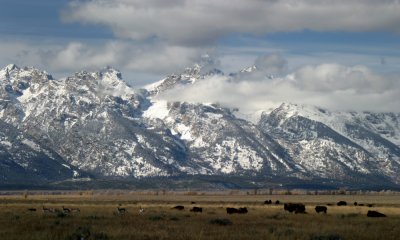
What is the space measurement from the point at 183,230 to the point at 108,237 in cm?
684

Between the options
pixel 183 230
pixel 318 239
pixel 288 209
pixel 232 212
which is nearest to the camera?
pixel 318 239

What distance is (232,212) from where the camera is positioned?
73375 millimetres

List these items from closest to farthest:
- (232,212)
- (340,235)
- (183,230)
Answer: (340,235) < (183,230) < (232,212)

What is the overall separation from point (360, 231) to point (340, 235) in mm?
3825

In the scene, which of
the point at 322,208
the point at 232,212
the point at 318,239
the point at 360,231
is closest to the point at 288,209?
the point at 322,208

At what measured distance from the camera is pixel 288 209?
78688 millimetres

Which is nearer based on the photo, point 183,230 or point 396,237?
point 396,237

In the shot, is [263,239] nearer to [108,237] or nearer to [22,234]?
[108,237]

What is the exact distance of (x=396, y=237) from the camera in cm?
4047

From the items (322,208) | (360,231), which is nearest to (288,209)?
(322,208)

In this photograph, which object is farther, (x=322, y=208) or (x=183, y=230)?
(x=322, y=208)

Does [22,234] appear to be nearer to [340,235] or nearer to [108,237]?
[108,237]

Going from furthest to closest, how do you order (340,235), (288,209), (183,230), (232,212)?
(288,209) → (232,212) → (183,230) → (340,235)

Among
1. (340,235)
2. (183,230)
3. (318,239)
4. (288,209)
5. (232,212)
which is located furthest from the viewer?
(288,209)
